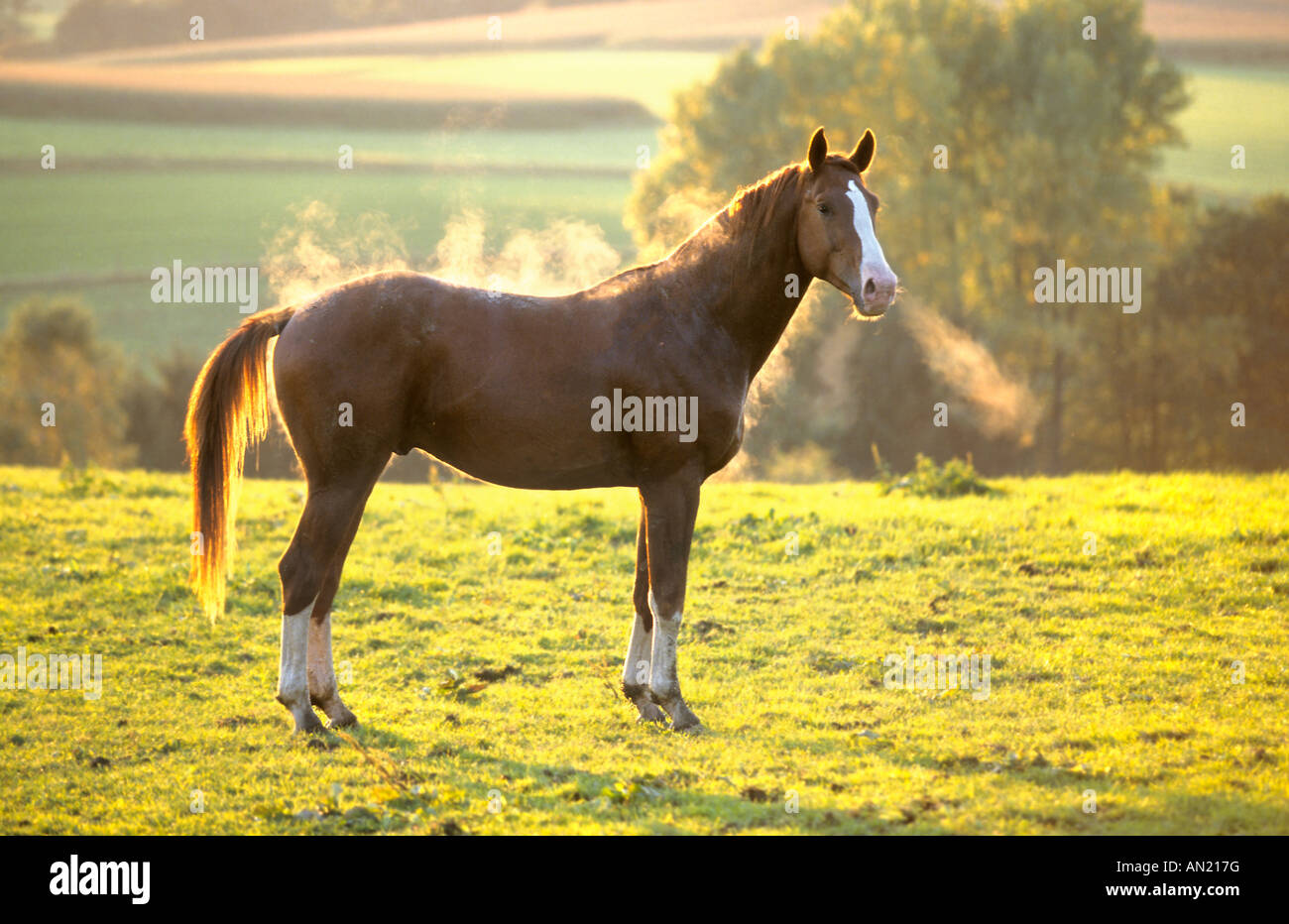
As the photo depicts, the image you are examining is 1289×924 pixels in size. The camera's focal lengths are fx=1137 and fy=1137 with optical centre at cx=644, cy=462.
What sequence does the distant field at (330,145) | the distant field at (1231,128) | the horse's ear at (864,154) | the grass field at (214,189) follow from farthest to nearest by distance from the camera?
the distant field at (330,145) < the grass field at (214,189) < the distant field at (1231,128) < the horse's ear at (864,154)

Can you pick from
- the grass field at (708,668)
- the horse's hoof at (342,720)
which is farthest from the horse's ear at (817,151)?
the horse's hoof at (342,720)

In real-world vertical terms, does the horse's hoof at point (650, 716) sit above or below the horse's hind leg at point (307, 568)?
below

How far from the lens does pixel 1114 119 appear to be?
3469cm

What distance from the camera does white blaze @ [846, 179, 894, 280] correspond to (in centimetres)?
684

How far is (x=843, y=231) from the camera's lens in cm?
705

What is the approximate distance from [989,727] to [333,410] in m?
4.66

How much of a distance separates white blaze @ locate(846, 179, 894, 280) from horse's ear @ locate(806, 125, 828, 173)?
0.80 ft

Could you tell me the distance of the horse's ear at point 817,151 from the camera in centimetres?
693

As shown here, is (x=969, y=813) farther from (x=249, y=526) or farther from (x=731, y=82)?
(x=731, y=82)

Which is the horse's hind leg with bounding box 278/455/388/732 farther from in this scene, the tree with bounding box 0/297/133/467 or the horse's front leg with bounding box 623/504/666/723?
the tree with bounding box 0/297/133/467

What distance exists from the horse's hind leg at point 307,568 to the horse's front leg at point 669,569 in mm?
1823

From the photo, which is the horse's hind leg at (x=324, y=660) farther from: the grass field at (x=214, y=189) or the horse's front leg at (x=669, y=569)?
the grass field at (x=214, y=189)

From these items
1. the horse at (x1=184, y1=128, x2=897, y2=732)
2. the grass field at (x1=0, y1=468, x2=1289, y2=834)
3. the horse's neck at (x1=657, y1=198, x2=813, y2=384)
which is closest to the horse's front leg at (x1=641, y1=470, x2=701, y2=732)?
the horse at (x1=184, y1=128, x2=897, y2=732)

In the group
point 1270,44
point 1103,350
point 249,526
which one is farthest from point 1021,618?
point 1270,44
